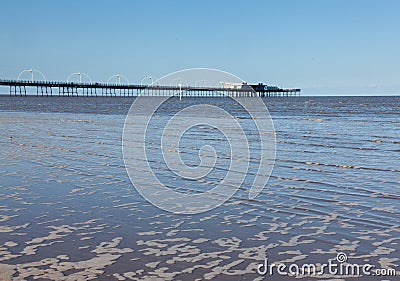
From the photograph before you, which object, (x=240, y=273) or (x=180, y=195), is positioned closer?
(x=240, y=273)

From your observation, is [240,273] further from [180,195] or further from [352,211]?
[180,195]

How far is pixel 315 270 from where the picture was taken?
5.28m

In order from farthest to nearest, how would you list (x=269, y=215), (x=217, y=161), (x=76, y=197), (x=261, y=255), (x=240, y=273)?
1. (x=217, y=161)
2. (x=76, y=197)
3. (x=269, y=215)
4. (x=261, y=255)
5. (x=240, y=273)

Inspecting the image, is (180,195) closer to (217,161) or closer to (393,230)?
(393,230)

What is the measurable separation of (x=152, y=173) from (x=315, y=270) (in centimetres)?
662

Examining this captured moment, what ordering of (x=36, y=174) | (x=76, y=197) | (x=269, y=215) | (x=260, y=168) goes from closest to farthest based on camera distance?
1. (x=269, y=215)
2. (x=76, y=197)
3. (x=36, y=174)
4. (x=260, y=168)

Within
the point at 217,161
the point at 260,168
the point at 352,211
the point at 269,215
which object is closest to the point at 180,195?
the point at 269,215

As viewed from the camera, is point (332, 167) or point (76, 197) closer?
point (76, 197)

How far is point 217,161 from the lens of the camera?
44.7ft

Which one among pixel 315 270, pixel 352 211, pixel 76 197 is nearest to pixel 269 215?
pixel 352 211

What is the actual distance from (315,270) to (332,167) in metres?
7.60

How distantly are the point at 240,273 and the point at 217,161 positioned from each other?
8456mm

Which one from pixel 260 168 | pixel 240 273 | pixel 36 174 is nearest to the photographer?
pixel 240 273

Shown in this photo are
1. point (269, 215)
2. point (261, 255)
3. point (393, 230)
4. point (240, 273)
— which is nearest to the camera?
point (240, 273)
